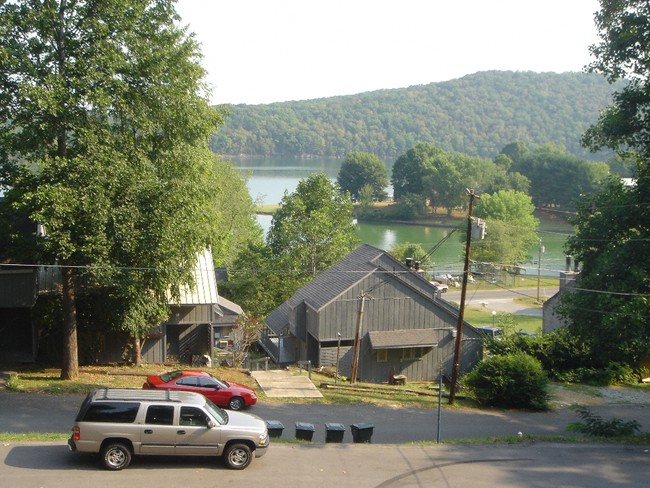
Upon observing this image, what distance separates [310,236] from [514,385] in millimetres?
28622

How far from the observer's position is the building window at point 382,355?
104 ft

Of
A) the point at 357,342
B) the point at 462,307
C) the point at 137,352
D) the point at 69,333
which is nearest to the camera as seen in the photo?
the point at 69,333

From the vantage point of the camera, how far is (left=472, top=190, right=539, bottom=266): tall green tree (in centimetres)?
7794

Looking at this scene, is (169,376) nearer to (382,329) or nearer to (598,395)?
(382,329)

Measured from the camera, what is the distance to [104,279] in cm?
2133

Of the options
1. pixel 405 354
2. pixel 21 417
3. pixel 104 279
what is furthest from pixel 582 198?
pixel 21 417

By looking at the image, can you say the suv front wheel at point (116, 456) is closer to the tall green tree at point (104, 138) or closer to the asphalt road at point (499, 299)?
the tall green tree at point (104, 138)

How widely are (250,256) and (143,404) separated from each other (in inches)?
1430

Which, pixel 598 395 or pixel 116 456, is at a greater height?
pixel 116 456

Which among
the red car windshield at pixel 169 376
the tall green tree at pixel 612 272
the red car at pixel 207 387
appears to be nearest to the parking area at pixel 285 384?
the red car at pixel 207 387

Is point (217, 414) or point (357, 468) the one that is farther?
point (357, 468)

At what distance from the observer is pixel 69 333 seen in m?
23.4

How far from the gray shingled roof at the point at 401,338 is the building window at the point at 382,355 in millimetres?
646

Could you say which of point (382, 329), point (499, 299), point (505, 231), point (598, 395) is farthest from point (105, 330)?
point (505, 231)
